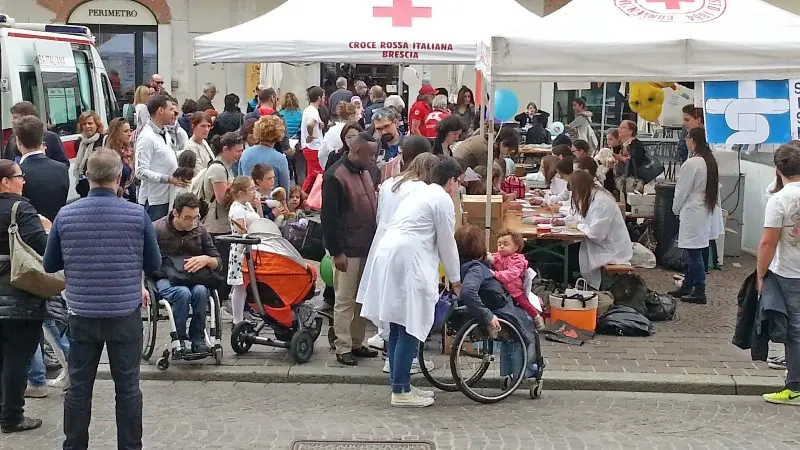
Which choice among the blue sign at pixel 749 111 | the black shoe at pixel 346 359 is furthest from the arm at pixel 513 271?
the blue sign at pixel 749 111

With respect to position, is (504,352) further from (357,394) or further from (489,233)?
(489,233)

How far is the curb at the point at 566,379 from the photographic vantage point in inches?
298

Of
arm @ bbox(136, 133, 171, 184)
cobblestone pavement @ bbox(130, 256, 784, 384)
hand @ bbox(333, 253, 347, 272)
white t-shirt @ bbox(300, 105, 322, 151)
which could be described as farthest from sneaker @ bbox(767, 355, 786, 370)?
white t-shirt @ bbox(300, 105, 322, 151)

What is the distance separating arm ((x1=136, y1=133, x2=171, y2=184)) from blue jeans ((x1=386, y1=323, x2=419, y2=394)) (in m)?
3.56

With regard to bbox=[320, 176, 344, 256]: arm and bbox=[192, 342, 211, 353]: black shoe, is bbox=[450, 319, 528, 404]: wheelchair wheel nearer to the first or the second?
bbox=[320, 176, 344, 256]: arm

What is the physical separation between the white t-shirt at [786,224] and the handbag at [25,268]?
4.57m

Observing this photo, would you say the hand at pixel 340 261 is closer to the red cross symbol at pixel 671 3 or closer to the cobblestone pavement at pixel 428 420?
the cobblestone pavement at pixel 428 420

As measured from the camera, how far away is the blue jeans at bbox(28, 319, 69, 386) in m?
6.88

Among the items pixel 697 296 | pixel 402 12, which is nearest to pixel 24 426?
pixel 697 296

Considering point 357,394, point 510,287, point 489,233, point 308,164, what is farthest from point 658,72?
point 308,164

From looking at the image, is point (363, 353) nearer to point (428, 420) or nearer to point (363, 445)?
point (428, 420)

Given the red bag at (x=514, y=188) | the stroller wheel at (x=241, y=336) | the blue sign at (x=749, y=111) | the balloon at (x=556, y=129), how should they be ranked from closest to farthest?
the stroller wheel at (x=241, y=336)
the blue sign at (x=749, y=111)
the red bag at (x=514, y=188)
the balloon at (x=556, y=129)

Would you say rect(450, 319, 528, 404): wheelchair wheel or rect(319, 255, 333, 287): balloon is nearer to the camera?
rect(450, 319, 528, 404): wheelchair wheel

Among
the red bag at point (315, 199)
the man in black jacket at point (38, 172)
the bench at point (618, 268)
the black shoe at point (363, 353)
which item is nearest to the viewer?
the man in black jacket at point (38, 172)
